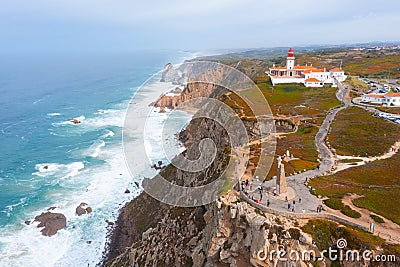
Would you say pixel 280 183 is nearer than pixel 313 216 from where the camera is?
No

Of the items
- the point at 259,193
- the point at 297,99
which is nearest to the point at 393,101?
the point at 297,99

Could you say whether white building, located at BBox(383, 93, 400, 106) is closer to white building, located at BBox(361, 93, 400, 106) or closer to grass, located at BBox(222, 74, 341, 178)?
white building, located at BBox(361, 93, 400, 106)

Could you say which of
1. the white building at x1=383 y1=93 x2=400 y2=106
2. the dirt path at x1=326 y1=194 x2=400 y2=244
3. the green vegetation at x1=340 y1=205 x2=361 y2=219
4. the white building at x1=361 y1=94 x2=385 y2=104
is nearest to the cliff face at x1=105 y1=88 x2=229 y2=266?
the green vegetation at x1=340 y1=205 x2=361 y2=219

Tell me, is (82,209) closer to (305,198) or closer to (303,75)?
(305,198)

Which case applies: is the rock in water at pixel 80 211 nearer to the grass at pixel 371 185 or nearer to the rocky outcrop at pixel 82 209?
the rocky outcrop at pixel 82 209

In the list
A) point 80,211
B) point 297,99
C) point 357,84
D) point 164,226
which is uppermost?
point 357,84

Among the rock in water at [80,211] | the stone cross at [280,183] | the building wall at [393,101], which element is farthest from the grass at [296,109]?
the rock in water at [80,211]
